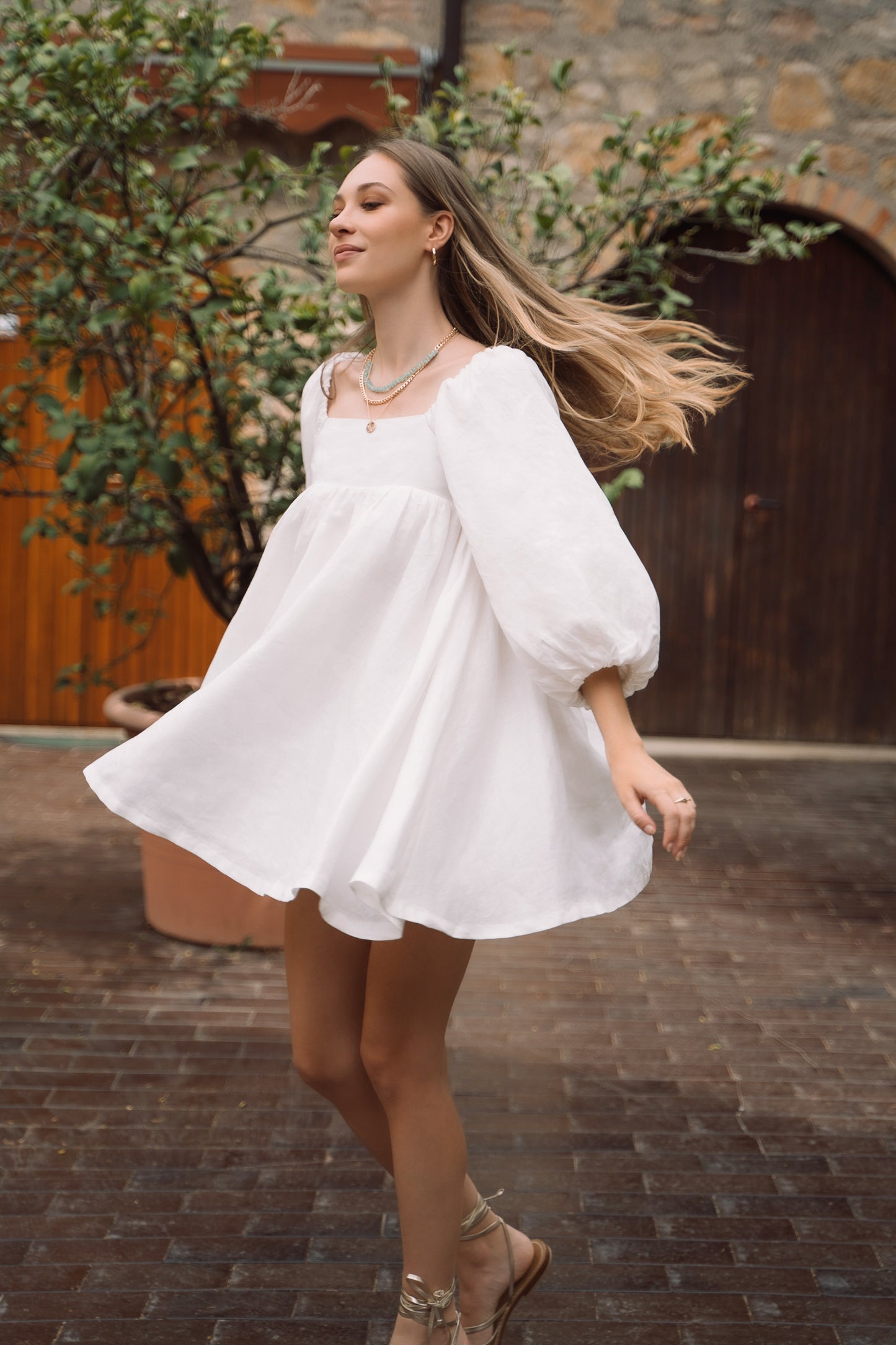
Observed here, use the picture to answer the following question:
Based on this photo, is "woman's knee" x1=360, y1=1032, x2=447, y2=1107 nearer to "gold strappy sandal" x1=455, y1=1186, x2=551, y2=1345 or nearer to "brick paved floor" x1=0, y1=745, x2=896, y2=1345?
"gold strappy sandal" x1=455, y1=1186, x2=551, y2=1345

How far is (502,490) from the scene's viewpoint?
5.62ft

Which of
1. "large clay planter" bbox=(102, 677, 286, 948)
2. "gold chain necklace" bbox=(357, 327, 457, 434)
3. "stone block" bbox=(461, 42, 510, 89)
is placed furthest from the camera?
"stone block" bbox=(461, 42, 510, 89)

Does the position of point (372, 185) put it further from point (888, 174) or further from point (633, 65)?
point (888, 174)

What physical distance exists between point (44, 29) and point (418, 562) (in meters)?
2.33

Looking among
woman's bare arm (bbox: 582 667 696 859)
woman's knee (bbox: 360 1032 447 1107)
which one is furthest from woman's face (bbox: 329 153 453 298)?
woman's knee (bbox: 360 1032 447 1107)

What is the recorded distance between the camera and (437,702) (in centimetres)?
172

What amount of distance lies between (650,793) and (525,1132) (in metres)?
1.57

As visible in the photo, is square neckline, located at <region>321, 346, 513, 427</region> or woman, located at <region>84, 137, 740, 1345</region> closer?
woman, located at <region>84, 137, 740, 1345</region>

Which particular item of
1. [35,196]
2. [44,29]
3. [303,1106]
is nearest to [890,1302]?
[303,1106]

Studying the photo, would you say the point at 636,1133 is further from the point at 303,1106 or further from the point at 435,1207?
the point at 435,1207

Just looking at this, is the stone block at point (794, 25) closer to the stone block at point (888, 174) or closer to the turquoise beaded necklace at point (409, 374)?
the stone block at point (888, 174)

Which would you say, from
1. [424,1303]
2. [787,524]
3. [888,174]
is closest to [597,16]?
[888,174]

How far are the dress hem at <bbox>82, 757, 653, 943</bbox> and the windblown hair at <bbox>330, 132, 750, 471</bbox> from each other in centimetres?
74

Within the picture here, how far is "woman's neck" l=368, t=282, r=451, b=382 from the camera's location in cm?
196
